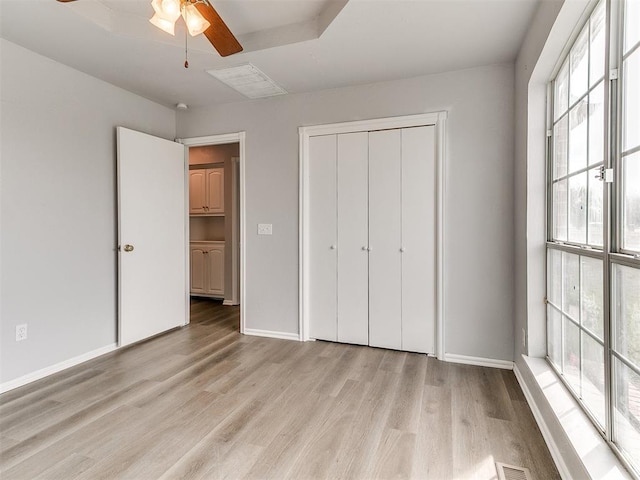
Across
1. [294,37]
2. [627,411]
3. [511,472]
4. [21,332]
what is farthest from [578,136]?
[21,332]

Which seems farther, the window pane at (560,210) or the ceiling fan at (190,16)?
the window pane at (560,210)

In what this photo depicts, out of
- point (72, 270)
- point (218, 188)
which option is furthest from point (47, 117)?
point (218, 188)

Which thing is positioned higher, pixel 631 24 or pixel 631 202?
pixel 631 24

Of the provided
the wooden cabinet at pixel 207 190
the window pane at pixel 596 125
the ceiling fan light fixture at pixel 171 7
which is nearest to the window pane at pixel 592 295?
the window pane at pixel 596 125

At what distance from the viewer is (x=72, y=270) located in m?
2.83

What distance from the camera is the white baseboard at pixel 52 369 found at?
7.91ft

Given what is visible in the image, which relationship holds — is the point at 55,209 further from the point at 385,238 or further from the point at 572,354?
the point at 572,354

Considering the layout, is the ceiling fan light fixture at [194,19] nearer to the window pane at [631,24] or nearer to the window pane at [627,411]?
the window pane at [631,24]

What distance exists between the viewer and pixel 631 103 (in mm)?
1198

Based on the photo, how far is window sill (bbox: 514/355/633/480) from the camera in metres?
1.26

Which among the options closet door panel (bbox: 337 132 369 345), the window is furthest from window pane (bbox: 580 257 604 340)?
closet door panel (bbox: 337 132 369 345)

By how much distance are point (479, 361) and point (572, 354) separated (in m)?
1.10

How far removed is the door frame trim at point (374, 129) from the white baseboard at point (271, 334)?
84 millimetres

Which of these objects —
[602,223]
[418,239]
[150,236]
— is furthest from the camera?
[150,236]
